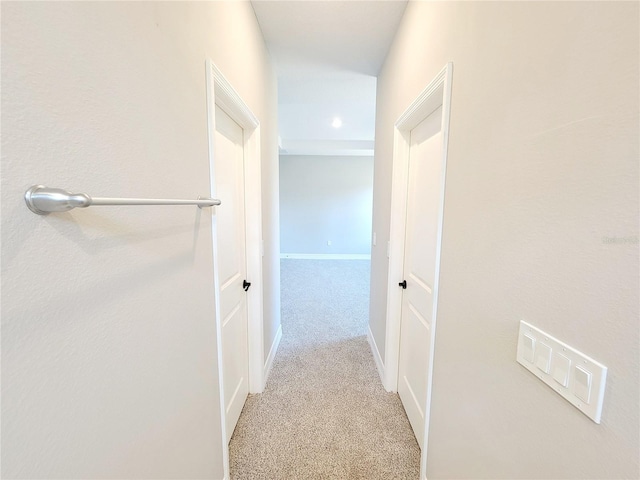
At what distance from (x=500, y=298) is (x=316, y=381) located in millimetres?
1779

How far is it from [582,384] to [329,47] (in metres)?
2.38

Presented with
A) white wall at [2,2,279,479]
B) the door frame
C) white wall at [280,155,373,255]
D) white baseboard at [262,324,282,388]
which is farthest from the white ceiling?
white wall at [280,155,373,255]

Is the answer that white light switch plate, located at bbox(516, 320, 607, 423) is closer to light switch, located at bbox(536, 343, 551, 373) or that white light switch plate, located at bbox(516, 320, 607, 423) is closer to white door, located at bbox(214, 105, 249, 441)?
light switch, located at bbox(536, 343, 551, 373)

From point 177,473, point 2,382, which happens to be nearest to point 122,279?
point 2,382

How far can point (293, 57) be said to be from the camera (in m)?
2.20

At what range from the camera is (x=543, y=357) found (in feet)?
2.12

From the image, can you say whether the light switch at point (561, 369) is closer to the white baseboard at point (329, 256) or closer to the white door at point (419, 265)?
the white door at point (419, 265)

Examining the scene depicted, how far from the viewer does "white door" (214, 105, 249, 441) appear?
56.4 inches

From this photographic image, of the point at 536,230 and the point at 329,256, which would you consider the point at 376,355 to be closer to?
the point at 536,230

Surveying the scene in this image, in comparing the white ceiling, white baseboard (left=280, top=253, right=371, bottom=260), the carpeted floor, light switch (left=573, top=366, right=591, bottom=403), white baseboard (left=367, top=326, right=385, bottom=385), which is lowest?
the carpeted floor

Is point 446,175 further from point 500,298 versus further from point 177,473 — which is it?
point 177,473

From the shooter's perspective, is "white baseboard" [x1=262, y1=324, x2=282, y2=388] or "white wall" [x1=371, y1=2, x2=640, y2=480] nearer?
"white wall" [x1=371, y1=2, x2=640, y2=480]

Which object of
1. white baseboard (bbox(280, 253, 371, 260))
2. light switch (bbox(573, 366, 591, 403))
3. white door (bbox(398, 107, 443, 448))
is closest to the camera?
light switch (bbox(573, 366, 591, 403))

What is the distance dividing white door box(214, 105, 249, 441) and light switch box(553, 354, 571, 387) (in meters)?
1.30
